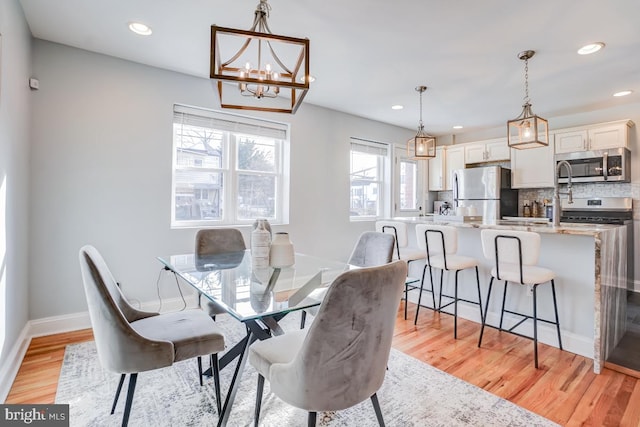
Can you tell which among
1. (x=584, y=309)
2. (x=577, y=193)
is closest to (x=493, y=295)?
(x=584, y=309)

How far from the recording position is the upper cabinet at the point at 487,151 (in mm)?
5066

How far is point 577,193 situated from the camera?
4.61 meters

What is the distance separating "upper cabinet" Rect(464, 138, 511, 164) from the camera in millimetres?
5066

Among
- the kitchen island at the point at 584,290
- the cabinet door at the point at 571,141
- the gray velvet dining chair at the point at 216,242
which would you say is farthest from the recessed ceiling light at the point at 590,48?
the gray velvet dining chair at the point at 216,242

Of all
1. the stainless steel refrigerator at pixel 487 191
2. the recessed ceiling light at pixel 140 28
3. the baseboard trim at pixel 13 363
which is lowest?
the baseboard trim at pixel 13 363

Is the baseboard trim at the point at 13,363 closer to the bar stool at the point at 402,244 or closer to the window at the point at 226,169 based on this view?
the window at the point at 226,169

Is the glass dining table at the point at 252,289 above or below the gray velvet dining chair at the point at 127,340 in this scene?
above

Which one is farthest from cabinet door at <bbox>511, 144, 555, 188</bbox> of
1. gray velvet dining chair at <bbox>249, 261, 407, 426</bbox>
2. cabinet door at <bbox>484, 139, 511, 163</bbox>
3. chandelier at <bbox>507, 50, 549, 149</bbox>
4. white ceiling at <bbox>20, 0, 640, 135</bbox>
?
gray velvet dining chair at <bbox>249, 261, 407, 426</bbox>

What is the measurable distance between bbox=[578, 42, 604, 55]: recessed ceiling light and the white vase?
2954 mm

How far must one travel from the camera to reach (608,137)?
13.4 feet

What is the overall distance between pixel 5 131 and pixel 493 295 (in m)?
3.87

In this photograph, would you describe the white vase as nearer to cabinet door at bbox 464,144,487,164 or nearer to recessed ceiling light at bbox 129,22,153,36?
recessed ceiling light at bbox 129,22,153,36

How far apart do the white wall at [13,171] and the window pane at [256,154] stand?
1898 millimetres

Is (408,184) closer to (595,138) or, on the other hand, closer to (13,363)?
(595,138)
